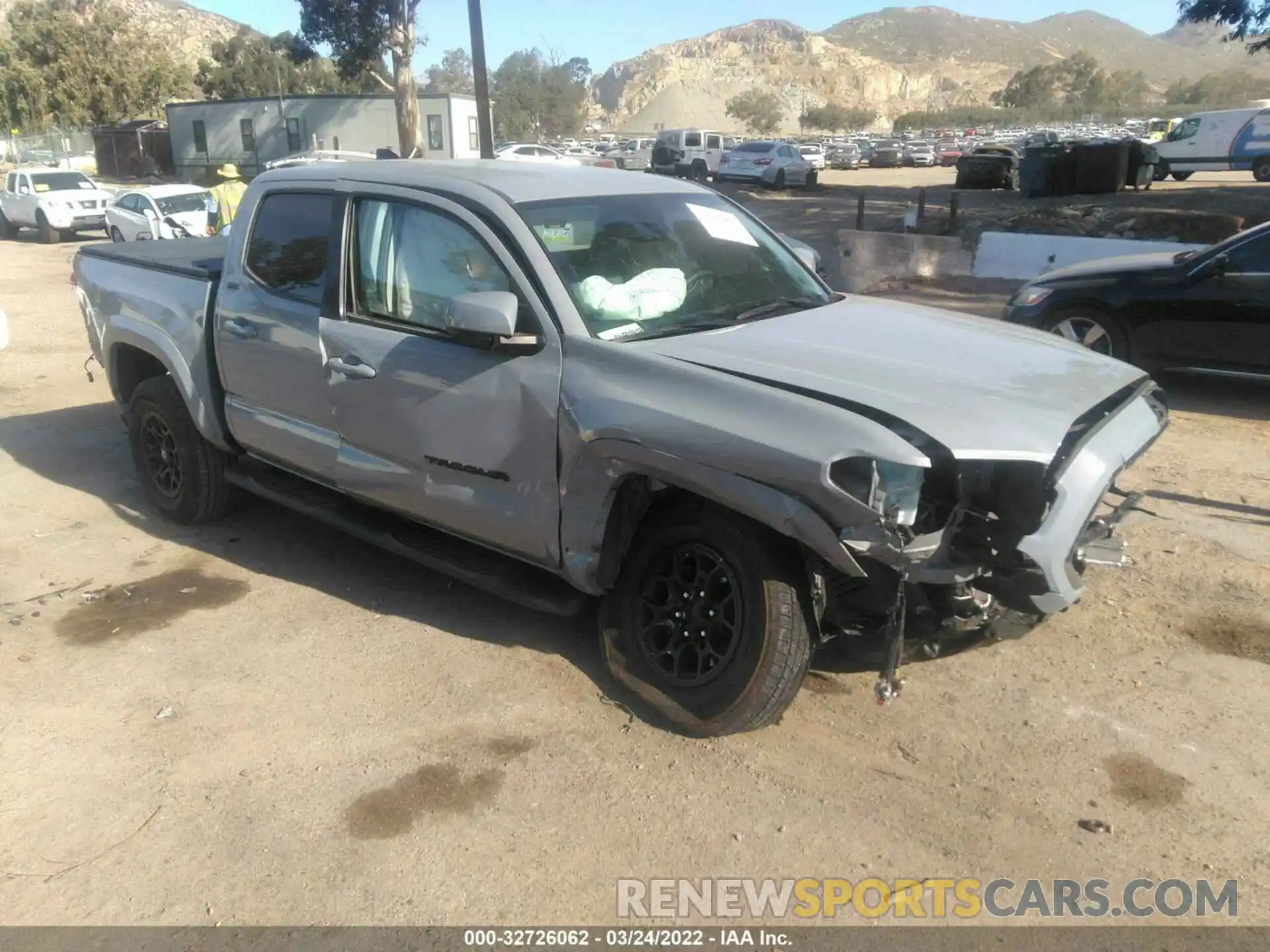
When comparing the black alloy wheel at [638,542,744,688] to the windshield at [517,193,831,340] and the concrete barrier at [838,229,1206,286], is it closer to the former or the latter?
the windshield at [517,193,831,340]

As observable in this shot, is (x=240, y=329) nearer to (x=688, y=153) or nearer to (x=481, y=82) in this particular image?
(x=481, y=82)

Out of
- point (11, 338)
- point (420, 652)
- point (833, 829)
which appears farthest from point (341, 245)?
point (11, 338)

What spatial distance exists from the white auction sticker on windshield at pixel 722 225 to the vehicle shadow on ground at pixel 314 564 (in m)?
1.73

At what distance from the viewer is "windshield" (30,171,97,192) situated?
78.1 feet

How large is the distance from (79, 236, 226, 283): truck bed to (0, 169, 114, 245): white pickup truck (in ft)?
63.7

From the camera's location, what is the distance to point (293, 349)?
4.52 metres

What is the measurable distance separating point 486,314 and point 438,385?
1.69 ft

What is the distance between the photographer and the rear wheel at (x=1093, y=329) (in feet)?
25.6

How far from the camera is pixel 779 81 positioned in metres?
146

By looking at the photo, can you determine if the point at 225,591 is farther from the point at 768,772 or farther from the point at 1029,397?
→ the point at 1029,397

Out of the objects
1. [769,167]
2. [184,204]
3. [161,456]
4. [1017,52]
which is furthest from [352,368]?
[1017,52]

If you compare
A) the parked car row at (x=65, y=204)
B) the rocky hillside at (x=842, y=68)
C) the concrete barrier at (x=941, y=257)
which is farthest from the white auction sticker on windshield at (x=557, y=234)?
the rocky hillside at (x=842, y=68)

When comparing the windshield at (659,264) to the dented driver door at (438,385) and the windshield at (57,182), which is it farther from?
the windshield at (57,182)

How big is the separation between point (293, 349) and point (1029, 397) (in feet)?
9.98
